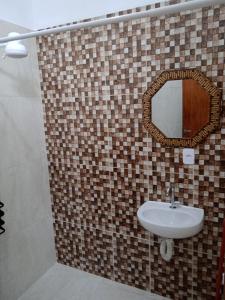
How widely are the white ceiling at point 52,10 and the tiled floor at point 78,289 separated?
2.21 metres

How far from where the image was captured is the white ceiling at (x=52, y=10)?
1.85 m

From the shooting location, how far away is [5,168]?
1.92 metres

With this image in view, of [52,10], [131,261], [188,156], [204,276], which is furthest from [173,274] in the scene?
[52,10]

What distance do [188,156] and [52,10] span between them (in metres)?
1.59

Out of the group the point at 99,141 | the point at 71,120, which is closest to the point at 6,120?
the point at 71,120


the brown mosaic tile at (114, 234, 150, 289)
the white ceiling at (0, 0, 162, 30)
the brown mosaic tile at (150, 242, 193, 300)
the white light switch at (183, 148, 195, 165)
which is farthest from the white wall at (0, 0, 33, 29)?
the brown mosaic tile at (150, 242, 193, 300)

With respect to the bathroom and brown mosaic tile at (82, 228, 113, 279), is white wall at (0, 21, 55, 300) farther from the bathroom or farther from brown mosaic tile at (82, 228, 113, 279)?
brown mosaic tile at (82, 228, 113, 279)

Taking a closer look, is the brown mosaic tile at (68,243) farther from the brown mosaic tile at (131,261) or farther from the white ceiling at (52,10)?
the white ceiling at (52,10)

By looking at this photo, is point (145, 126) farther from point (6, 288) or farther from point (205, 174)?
point (6, 288)

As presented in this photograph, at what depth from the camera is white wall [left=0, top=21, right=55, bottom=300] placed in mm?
1920

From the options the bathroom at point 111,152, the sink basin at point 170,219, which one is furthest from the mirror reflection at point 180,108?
the sink basin at point 170,219

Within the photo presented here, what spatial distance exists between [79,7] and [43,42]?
0.41 metres

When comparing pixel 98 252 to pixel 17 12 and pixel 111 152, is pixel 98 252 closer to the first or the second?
pixel 111 152

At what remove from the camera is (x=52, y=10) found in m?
2.06
